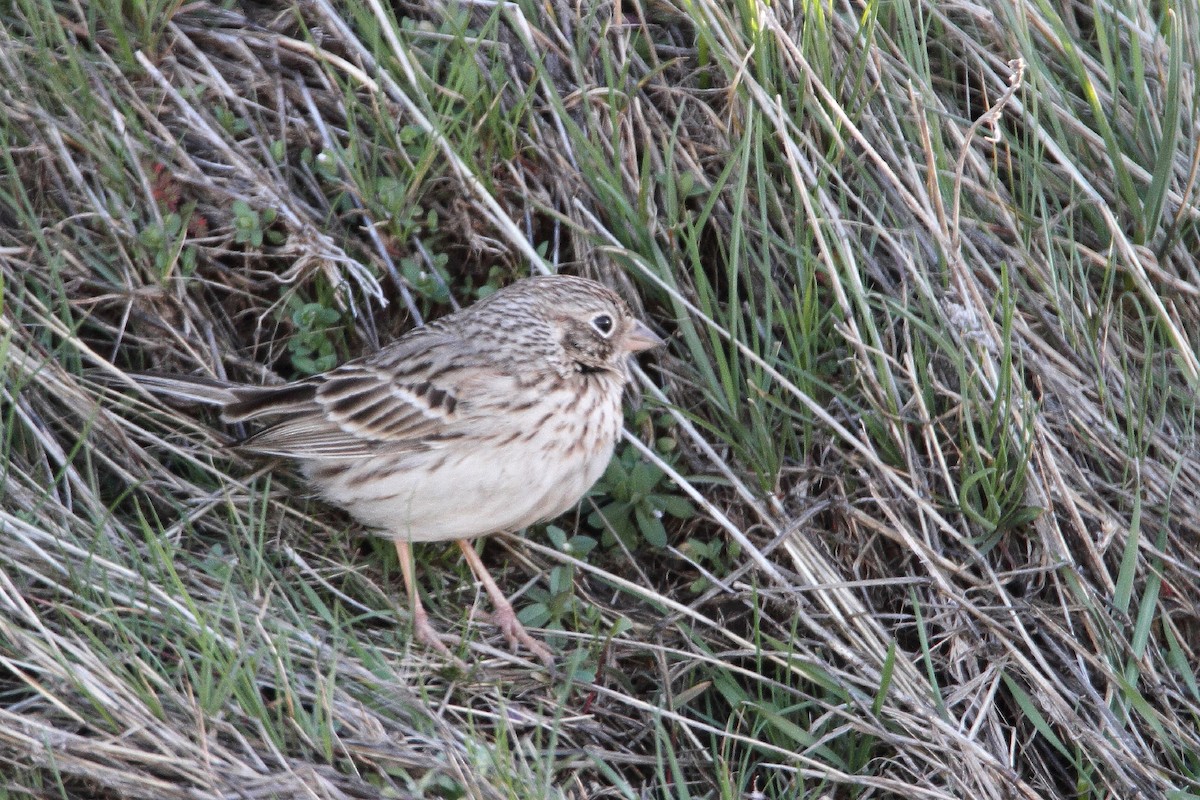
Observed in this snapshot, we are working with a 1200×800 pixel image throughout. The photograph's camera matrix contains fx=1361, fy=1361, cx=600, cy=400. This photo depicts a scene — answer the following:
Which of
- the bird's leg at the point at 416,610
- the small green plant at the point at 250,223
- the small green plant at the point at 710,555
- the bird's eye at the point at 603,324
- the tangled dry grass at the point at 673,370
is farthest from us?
the small green plant at the point at 250,223

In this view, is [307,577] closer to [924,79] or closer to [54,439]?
[54,439]

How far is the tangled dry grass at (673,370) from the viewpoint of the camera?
12.7 feet

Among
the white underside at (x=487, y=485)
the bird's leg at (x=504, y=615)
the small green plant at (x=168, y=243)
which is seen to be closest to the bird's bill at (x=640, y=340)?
the white underside at (x=487, y=485)

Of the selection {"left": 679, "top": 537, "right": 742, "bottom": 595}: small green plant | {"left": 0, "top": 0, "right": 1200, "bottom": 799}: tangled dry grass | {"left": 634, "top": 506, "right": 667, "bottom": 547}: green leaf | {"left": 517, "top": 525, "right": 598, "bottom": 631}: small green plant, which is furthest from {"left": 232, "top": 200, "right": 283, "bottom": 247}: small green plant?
{"left": 679, "top": 537, "right": 742, "bottom": 595}: small green plant

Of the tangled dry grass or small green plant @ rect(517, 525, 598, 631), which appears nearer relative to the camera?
the tangled dry grass

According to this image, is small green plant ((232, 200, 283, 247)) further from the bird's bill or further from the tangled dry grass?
the bird's bill

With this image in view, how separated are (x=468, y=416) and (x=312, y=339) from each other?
0.78 metres

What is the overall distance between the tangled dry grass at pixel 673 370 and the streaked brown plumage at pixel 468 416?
20 centimetres

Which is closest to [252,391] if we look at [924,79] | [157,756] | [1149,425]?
[157,756]

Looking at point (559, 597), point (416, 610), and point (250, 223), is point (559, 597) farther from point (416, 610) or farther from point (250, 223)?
point (250, 223)

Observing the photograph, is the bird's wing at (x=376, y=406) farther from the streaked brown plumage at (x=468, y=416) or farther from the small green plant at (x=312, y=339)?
the small green plant at (x=312, y=339)

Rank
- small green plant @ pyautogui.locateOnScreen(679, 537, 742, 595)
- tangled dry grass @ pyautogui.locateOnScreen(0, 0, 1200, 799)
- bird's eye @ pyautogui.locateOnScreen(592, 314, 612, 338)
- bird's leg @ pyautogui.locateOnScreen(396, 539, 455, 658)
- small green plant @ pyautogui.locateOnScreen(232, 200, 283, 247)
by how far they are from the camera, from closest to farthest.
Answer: tangled dry grass @ pyautogui.locateOnScreen(0, 0, 1200, 799), bird's leg @ pyautogui.locateOnScreen(396, 539, 455, 658), small green plant @ pyautogui.locateOnScreen(679, 537, 742, 595), bird's eye @ pyautogui.locateOnScreen(592, 314, 612, 338), small green plant @ pyautogui.locateOnScreen(232, 200, 283, 247)

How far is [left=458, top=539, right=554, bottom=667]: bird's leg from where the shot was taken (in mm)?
4324

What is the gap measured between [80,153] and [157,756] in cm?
229
